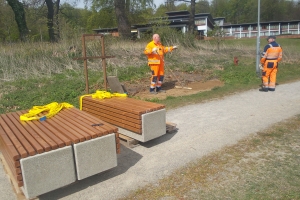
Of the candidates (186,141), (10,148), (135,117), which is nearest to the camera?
(10,148)

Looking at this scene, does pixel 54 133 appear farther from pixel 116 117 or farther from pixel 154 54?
pixel 154 54

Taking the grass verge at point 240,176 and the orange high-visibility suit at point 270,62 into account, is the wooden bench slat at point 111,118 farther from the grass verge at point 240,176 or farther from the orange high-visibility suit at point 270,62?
the orange high-visibility suit at point 270,62

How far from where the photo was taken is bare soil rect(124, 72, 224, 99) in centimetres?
919

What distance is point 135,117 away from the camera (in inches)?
176

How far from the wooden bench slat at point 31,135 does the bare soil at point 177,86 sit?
4908mm

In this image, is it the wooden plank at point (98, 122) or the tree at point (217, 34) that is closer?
the wooden plank at point (98, 122)

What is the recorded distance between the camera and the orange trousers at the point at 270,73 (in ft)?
29.8

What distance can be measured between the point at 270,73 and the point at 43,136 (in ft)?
26.1

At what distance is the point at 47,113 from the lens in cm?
448

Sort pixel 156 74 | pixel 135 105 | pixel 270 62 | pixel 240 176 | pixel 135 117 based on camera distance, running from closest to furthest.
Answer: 1. pixel 240 176
2. pixel 135 117
3. pixel 135 105
4. pixel 156 74
5. pixel 270 62

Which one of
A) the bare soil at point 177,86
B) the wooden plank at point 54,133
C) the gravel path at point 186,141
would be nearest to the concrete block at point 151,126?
the gravel path at point 186,141

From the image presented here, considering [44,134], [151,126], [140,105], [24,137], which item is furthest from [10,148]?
[140,105]

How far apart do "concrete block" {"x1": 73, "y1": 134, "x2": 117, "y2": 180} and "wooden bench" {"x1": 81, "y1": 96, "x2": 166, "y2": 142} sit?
941mm

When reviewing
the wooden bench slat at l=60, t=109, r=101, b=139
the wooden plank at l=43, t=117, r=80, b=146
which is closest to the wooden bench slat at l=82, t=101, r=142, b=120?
the wooden bench slat at l=60, t=109, r=101, b=139
